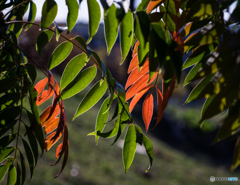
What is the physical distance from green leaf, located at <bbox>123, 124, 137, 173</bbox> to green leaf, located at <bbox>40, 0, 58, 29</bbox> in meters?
0.33

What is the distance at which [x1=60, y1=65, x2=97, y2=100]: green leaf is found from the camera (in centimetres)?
57

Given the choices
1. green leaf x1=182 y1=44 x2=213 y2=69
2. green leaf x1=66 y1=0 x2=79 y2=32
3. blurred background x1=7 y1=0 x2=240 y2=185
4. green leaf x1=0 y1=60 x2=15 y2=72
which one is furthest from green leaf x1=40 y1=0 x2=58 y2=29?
blurred background x1=7 y1=0 x2=240 y2=185

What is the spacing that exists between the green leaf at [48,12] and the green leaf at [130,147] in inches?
13.0

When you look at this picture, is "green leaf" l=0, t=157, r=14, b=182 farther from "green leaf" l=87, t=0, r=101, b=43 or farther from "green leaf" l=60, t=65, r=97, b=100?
"green leaf" l=87, t=0, r=101, b=43

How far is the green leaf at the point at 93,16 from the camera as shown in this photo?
19.5 inches

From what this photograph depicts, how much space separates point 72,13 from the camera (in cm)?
52

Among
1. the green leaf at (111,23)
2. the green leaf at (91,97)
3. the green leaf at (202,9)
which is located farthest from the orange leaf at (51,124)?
the green leaf at (202,9)

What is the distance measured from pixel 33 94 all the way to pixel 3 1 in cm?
32

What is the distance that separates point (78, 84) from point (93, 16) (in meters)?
0.18

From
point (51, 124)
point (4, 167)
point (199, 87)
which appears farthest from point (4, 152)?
point (199, 87)

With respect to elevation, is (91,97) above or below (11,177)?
above

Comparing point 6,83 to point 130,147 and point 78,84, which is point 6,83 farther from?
point 130,147

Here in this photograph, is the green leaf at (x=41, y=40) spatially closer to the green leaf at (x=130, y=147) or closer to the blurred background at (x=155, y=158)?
the green leaf at (x=130, y=147)

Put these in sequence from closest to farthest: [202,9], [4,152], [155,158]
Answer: [202,9] < [4,152] < [155,158]
